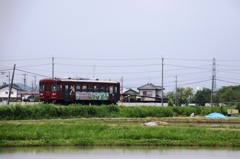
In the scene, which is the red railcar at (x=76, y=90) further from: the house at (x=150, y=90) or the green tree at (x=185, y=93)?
the green tree at (x=185, y=93)

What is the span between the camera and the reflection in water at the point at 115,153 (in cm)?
1625

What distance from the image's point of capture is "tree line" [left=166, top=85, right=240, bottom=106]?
7462 cm

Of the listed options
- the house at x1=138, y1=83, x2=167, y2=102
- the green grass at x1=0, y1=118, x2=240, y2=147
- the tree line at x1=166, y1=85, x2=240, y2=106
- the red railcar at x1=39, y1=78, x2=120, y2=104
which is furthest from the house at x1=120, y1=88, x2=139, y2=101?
the green grass at x1=0, y1=118, x2=240, y2=147

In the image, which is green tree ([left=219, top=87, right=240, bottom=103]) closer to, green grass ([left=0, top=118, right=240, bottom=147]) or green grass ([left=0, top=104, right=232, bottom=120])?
green grass ([left=0, top=104, right=232, bottom=120])

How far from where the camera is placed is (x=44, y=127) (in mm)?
23875

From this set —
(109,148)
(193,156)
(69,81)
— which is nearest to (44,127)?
(109,148)

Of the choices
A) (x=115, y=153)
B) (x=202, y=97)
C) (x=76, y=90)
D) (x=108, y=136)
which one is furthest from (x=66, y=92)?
(x=202, y=97)

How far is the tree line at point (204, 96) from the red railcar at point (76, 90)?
3122cm

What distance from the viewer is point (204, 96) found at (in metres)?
84.1

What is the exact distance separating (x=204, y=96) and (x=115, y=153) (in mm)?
68695

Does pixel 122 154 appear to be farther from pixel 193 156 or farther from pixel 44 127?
pixel 44 127

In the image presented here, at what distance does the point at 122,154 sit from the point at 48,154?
2694mm

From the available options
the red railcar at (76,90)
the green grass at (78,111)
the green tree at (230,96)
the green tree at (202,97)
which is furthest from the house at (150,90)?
the green grass at (78,111)

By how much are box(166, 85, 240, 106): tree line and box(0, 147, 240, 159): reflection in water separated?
54561 millimetres
